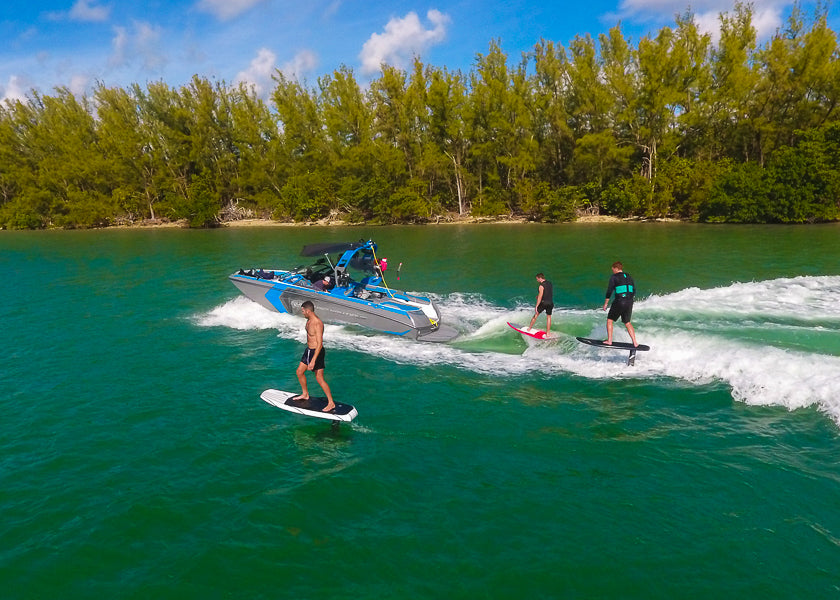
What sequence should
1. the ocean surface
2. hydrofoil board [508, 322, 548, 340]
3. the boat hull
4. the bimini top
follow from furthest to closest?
the bimini top < the boat hull < hydrofoil board [508, 322, 548, 340] < the ocean surface

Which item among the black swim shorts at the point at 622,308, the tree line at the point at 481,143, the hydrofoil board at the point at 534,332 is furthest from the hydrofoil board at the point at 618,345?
the tree line at the point at 481,143

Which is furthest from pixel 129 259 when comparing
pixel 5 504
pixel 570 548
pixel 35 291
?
pixel 570 548

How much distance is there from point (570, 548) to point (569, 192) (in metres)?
50.6

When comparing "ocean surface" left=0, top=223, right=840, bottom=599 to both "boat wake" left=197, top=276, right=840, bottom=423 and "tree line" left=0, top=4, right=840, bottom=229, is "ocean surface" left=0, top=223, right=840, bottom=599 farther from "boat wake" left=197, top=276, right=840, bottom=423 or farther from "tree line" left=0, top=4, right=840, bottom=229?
"tree line" left=0, top=4, right=840, bottom=229

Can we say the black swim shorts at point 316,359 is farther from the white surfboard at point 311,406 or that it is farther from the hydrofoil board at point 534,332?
the hydrofoil board at point 534,332

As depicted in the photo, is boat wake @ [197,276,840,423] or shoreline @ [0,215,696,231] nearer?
boat wake @ [197,276,840,423]

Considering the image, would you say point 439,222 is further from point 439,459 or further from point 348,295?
point 439,459

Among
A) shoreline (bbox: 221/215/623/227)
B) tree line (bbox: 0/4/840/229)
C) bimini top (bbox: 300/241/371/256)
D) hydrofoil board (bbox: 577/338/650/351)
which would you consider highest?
tree line (bbox: 0/4/840/229)

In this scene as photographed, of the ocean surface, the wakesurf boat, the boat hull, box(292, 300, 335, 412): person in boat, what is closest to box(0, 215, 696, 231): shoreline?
the ocean surface

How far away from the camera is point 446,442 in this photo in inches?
341

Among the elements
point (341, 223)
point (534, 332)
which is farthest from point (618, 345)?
point (341, 223)

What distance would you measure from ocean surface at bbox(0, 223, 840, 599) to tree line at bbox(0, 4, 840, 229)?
3607 centimetres

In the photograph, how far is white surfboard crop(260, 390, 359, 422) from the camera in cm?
927

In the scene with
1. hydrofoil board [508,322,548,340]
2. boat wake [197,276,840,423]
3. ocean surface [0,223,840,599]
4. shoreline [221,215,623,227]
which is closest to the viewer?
ocean surface [0,223,840,599]
